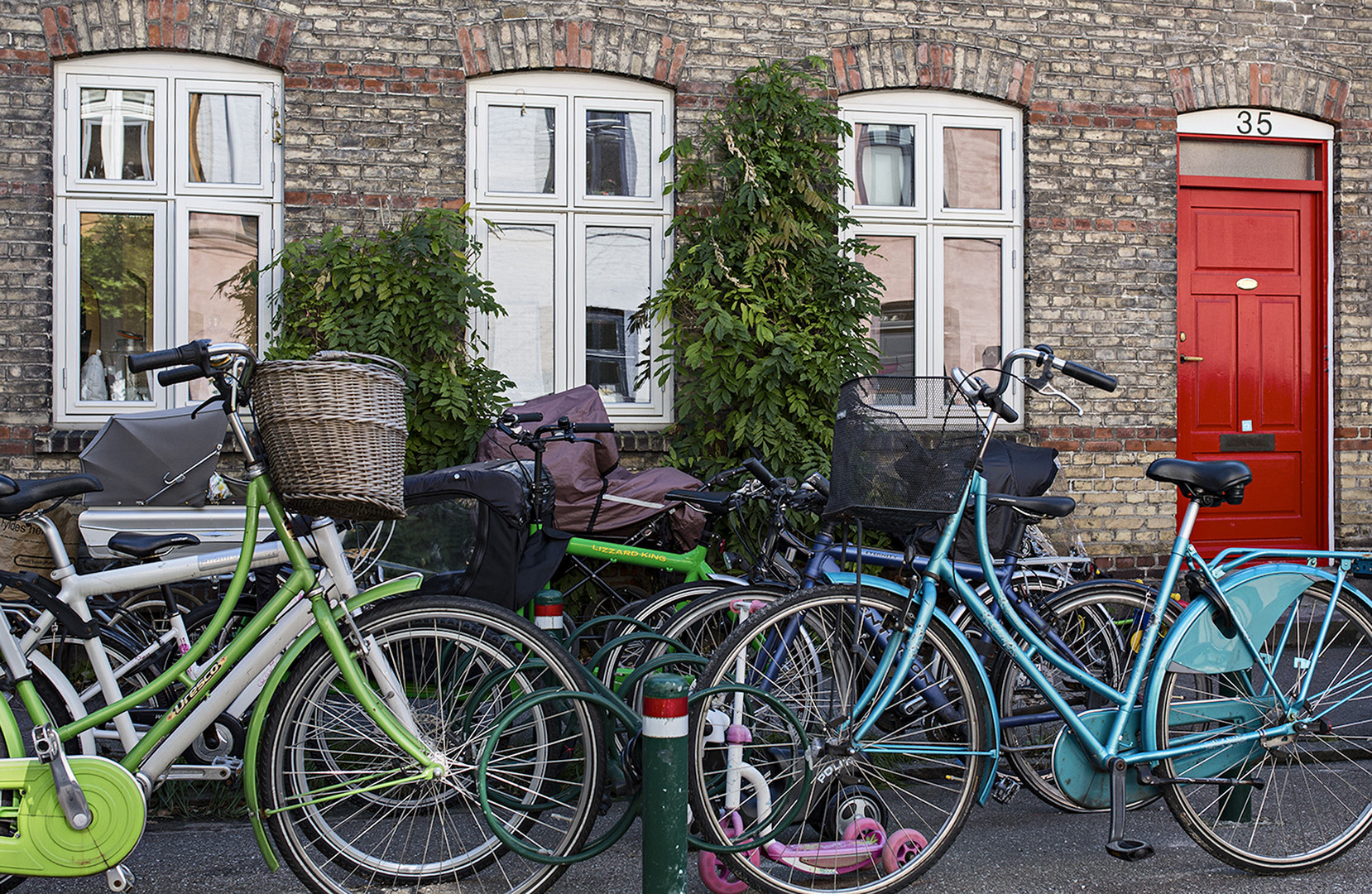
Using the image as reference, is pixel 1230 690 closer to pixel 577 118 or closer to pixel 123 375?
pixel 577 118

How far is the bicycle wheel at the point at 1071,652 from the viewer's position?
13.3 feet

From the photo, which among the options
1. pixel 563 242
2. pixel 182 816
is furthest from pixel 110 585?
pixel 563 242

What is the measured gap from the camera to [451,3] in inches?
271

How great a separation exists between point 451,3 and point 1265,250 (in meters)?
5.44

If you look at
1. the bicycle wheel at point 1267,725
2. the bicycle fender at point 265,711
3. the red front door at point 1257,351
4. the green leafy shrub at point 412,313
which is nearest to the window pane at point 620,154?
the green leafy shrub at point 412,313

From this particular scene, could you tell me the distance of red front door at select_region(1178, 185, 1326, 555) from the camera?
770 centimetres

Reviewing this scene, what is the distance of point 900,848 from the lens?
3.41 meters

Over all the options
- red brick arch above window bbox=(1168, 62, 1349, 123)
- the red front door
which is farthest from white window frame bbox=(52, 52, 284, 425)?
the red front door

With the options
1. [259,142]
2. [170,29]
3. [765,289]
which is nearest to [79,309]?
[259,142]

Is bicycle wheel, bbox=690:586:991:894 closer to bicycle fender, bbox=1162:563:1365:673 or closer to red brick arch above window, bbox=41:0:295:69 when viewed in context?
bicycle fender, bbox=1162:563:1365:673

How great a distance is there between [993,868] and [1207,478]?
140 cm

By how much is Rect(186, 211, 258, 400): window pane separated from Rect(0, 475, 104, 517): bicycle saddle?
146 inches

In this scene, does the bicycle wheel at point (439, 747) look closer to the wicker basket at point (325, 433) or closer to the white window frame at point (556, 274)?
the wicker basket at point (325, 433)

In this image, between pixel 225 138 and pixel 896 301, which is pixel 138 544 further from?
pixel 896 301
